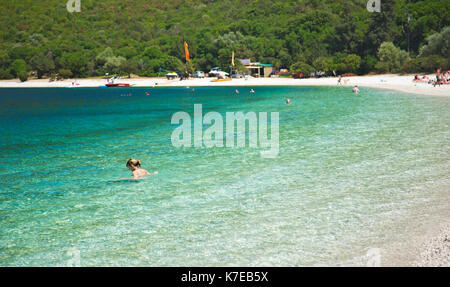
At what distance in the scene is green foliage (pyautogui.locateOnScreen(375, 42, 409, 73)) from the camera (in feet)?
287

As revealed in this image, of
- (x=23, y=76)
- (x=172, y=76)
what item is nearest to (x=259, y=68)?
(x=172, y=76)

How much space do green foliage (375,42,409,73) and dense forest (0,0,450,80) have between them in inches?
8.7

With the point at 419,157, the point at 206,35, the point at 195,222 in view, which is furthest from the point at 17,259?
the point at 206,35

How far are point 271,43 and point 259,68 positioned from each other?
2033 centimetres

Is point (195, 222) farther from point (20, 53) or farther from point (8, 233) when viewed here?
point (20, 53)

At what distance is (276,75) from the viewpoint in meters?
117

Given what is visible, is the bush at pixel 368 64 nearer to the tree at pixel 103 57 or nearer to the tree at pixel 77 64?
the tree at pixel 103 57

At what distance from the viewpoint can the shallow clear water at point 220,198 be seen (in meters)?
8.55

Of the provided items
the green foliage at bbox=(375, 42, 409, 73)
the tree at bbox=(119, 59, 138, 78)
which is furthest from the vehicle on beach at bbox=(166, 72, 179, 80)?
the green foliage at bbox=(375, 42, 409, 73)

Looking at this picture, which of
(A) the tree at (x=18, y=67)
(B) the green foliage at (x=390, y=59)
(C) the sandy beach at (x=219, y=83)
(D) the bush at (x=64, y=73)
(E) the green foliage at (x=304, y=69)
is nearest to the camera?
(C) the sandy beach at (x=219, y=83)

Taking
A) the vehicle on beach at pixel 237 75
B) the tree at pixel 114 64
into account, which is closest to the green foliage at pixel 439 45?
the vehicle on beach at pixel 237 75

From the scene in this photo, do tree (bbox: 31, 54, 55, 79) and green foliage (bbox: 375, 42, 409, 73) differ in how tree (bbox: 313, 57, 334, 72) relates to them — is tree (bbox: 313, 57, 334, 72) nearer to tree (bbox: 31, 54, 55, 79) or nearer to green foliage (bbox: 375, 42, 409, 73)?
green foliage (bbox: 375, 42, 409, 73)

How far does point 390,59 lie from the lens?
290 ft

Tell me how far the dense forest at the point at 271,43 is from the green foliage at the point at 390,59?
22cm
